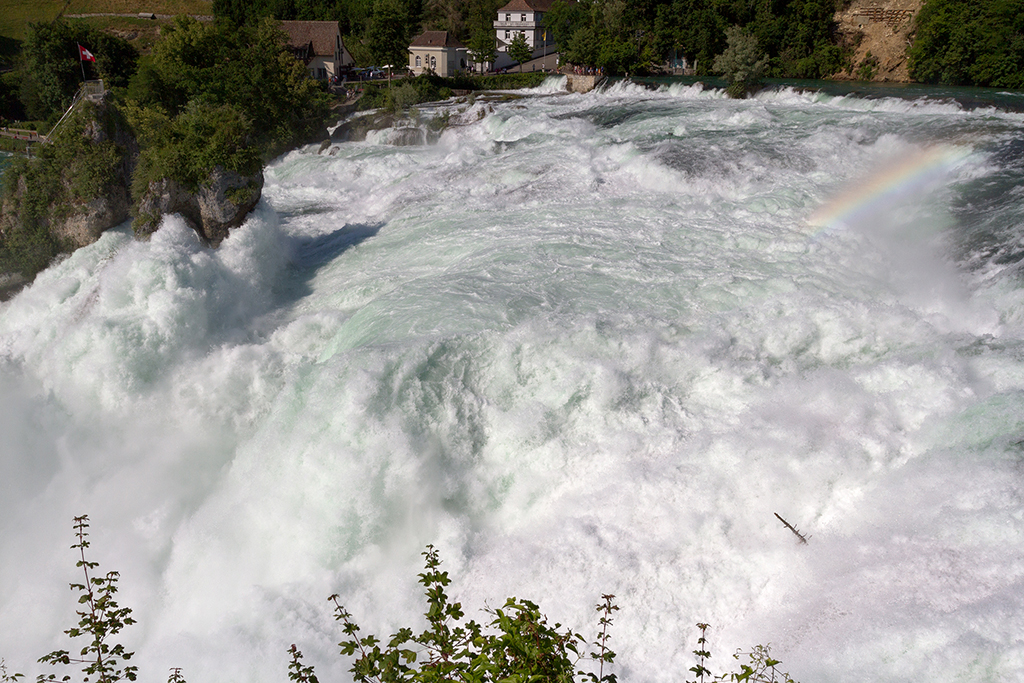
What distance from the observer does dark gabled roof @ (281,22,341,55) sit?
169ft

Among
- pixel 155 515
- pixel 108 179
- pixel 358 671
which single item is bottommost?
pixel 155 515

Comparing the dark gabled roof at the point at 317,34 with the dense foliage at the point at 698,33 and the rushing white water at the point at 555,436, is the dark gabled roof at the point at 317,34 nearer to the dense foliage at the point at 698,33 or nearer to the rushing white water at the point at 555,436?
the dense foliage at the point at 698,33

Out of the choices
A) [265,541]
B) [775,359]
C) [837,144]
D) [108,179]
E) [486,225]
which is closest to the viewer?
[265,541]

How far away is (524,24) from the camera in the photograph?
65.0 m

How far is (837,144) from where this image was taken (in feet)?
64.2

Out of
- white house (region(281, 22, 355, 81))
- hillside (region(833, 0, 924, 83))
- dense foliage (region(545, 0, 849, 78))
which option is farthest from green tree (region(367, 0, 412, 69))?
hillside (region(833, 0, 924, 83))

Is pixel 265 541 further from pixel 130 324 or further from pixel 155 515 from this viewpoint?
pixel 130 324

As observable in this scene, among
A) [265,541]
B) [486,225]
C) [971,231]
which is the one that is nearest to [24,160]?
[486,225]

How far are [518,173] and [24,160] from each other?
11.9 m

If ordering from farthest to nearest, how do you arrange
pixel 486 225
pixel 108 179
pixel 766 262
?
pixel 486 225, pixel 108 179, pixel 766 262

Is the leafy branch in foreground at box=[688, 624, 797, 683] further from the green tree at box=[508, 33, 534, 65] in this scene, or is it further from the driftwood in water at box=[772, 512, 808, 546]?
the green tree at box=[508, 33, 534, 65]

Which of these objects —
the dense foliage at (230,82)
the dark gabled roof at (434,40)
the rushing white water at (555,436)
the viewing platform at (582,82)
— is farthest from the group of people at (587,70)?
the rushing white water at (555,436)

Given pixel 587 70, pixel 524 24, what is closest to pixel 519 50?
pixel 524 24

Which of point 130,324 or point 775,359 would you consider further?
point 130,324
